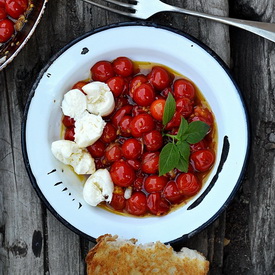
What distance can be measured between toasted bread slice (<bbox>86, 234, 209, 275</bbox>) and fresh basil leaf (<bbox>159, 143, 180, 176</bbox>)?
33 cm

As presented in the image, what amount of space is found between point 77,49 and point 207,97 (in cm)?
61

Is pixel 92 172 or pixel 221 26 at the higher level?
pixel 221 26

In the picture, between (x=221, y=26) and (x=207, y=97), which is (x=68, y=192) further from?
(x=221, y=26)

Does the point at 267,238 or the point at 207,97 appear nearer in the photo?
the point at 207,97

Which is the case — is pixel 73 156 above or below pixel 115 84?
below

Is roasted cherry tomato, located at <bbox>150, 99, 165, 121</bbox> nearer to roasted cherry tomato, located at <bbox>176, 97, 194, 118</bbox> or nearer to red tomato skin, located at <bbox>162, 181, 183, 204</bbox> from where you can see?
roasted cherry tomato, located at <bbox>176, 97, 194, 118</bbox>

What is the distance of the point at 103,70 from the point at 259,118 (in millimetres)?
746

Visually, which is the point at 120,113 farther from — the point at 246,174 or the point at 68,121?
the point at 246,174

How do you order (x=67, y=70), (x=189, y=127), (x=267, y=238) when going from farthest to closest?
(x=267, y=238) → (x=67, y=70) → (x=189, y=127)

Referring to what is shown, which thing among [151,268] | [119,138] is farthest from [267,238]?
[119,138]

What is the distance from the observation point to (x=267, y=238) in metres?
2.49

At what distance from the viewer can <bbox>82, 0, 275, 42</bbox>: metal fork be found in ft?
7.45

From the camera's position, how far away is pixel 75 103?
2305 millimetres

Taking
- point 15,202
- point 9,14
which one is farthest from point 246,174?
point 9,14
